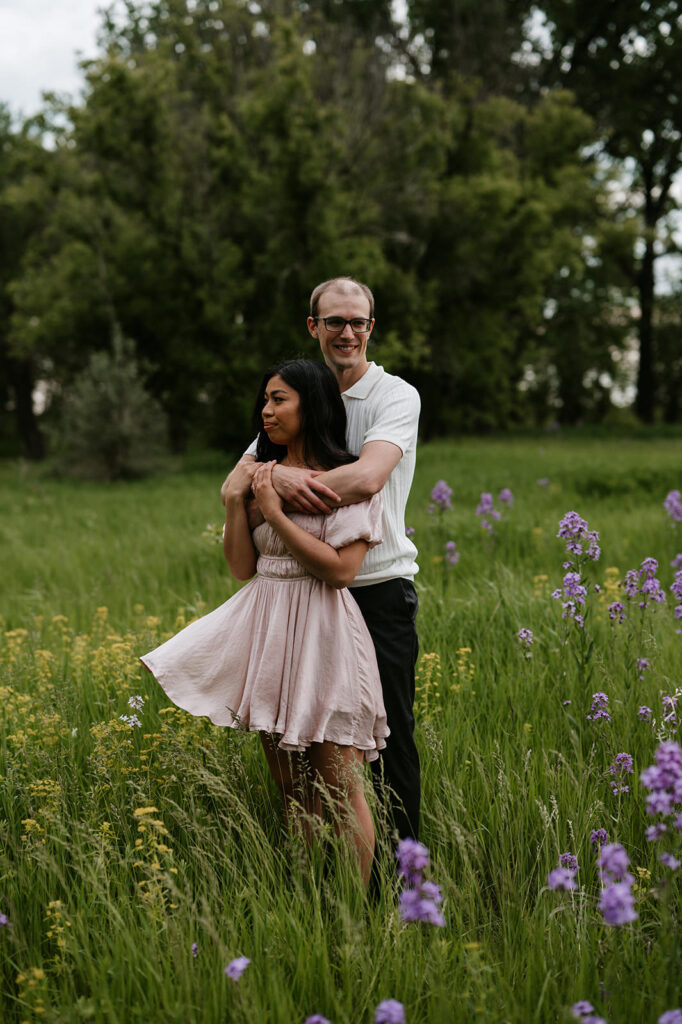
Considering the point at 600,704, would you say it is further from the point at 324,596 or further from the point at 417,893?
the point at 417,893

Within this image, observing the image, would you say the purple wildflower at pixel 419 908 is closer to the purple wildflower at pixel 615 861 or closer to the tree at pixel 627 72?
the purple wildflower at pixel 615 861

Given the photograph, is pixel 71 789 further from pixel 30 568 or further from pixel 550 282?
pixel 550 282

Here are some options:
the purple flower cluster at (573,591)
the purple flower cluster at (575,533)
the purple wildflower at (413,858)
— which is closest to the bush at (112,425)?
the purple flower cluster at (575,533)

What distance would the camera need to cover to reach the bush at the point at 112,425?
60.1 feet

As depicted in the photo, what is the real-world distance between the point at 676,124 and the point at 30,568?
32.1 metres

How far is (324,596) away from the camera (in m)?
2.70

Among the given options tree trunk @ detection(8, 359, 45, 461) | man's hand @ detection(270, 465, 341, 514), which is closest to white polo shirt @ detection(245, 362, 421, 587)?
man's hand @ detection(270, 465, 341, 514)

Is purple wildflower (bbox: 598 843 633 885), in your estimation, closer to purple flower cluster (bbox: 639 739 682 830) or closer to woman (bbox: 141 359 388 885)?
purple flower cluster (bbox: 639 739 682 830)

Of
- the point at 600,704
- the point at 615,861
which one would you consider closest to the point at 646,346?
the point at 600,704

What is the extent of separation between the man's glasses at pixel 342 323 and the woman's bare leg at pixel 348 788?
146 centimetres

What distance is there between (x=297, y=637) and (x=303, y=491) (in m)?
0.49

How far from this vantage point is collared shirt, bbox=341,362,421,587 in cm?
284

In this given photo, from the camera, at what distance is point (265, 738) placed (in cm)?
284

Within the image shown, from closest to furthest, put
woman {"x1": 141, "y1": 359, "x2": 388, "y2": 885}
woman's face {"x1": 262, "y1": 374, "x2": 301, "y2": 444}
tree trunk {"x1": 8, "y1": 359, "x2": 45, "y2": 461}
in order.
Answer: woman {"x1": 141, "y1": 359, "x2": 388, "y2": 885}, woman's face {"x1": 262, "y1": 374, "x2": 301, "y2": 444}, tree trunk {"x1": 8, "y1": 359, "x2": 45, "y2": 461}
